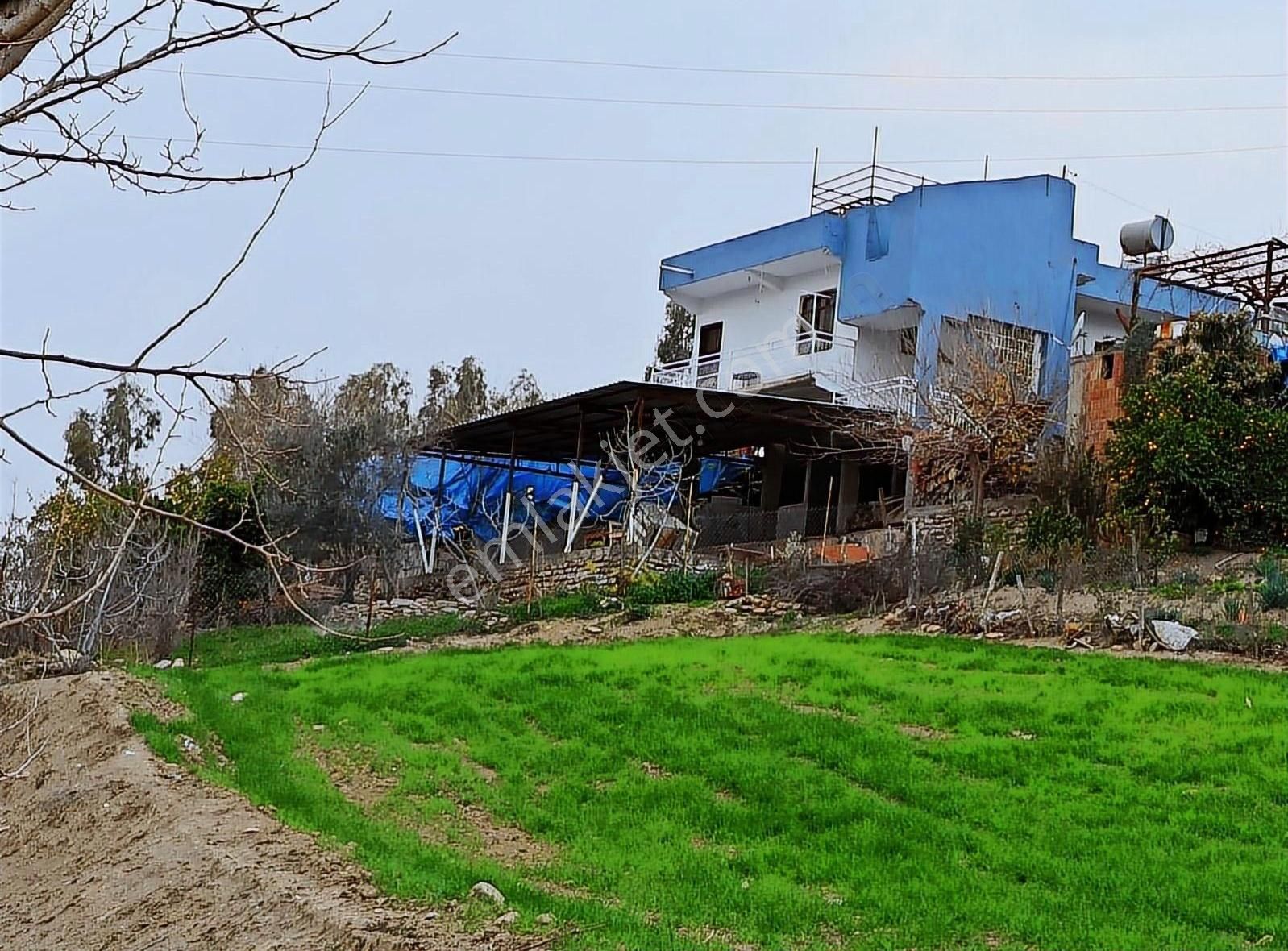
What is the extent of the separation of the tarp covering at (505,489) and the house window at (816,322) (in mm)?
3867

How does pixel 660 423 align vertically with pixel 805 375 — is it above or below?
below

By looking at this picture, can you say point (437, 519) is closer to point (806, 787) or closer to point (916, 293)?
point (916, 293)

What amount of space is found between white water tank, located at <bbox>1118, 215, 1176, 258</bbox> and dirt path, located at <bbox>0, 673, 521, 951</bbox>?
64.6 feet

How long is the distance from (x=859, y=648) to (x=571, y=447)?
1590 centimetres

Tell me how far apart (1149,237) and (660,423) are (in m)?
9.37

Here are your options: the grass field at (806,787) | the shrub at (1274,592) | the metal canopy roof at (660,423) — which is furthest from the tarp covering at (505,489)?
the grass field at (806,787)

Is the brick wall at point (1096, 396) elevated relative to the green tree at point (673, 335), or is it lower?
lower

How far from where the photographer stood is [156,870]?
346 inches

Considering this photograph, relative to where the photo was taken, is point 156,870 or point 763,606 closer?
point 156,870

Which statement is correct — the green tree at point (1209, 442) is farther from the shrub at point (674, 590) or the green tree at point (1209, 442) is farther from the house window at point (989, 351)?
the shrub at point (674, 590)

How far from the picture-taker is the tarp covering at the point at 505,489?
96.3 ft

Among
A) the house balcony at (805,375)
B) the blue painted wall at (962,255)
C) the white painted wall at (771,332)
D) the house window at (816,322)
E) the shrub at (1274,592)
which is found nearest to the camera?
the shrub at (1274,592)

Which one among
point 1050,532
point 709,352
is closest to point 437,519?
point 709,352

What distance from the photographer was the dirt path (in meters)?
7.35
